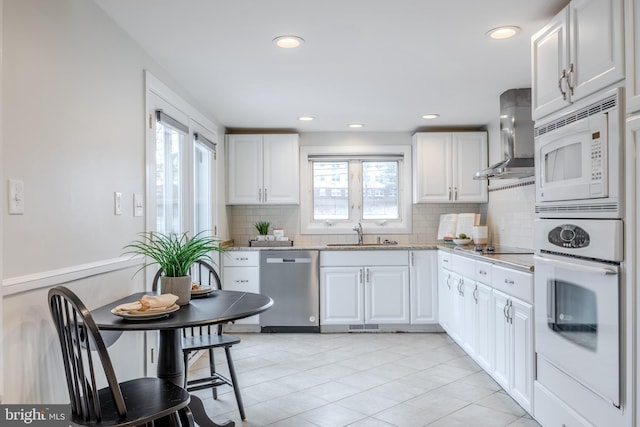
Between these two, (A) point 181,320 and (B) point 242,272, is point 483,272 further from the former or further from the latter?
(B) point 242,272

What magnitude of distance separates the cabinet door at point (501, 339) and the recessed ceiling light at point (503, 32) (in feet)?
5.23

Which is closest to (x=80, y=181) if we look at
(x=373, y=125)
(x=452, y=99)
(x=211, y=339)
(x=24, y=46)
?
(x=24, y=46)

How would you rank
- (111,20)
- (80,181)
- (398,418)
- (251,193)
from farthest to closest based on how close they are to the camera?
(251,193) → (398,418) → (111,20) → (80,181)

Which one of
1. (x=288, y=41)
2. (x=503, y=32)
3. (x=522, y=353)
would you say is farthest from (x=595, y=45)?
(x=522, y=353)

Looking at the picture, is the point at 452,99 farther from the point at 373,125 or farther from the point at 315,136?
the point at 315,136

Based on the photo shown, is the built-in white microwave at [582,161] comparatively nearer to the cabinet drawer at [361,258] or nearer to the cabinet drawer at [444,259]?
the cabinet drawer at [444,259]

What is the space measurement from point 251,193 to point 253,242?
563 mm

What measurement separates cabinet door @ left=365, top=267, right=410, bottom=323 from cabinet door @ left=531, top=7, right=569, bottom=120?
2813 millimetres

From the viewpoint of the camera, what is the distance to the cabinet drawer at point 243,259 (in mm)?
5082

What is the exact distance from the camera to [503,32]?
267cm

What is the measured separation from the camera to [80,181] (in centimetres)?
214

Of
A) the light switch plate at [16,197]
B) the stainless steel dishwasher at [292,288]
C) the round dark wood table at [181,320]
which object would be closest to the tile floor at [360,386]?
the stainless steel dishwasher at [292,288]

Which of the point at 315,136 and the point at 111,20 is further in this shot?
the point at 315,136
